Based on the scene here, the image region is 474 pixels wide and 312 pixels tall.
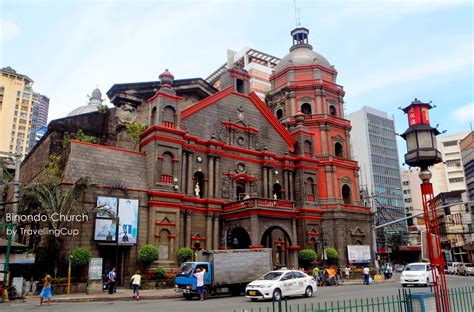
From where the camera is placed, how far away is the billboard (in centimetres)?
3656

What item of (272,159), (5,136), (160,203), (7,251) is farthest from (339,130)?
(5,136)

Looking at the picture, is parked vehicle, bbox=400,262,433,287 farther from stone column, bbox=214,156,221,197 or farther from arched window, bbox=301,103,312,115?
arched window, bbox=301,103,312,115

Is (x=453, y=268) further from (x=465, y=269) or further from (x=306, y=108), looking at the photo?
(x=306, y=108)

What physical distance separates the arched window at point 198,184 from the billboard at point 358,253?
46.8ft

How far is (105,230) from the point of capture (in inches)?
1006

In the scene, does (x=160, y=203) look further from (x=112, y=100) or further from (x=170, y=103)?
(x=112, y=100)

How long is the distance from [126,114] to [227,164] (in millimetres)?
9616

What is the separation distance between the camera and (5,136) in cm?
9331

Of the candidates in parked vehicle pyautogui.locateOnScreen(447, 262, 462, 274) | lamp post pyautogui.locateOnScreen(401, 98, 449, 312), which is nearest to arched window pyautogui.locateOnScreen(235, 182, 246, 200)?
lamp post pyautogui.locateOnScreen(401, 98, 449, 312)

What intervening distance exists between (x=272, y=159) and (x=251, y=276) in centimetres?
1579

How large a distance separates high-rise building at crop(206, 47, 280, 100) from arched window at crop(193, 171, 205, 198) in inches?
2286

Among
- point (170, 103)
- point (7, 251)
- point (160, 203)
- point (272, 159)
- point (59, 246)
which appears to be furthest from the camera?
point (272, 159)

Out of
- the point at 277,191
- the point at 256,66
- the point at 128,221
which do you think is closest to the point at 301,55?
the point at 277,191

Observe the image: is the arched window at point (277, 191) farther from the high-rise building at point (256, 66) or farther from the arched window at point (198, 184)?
the high-rise building at point (256, 66)
